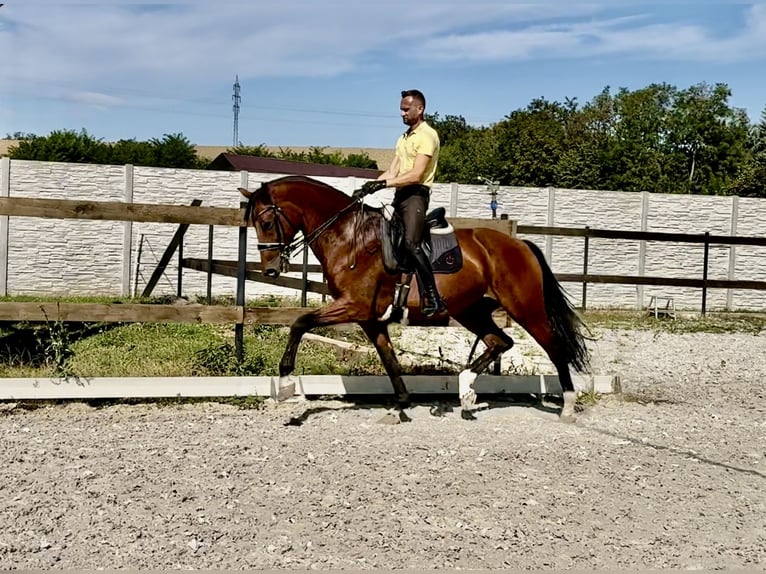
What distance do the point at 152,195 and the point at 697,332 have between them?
1045 centimetres

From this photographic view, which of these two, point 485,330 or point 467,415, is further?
point 485,330

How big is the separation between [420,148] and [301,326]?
5.79 feet

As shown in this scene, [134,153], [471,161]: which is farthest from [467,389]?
[471,161]

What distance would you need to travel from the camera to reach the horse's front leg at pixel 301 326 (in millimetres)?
6559

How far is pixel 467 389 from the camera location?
690 cm

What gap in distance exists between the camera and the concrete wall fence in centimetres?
1520

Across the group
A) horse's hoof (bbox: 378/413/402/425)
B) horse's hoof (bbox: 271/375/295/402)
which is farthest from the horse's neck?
horse's hoof (bbox: 378/413/402/425)

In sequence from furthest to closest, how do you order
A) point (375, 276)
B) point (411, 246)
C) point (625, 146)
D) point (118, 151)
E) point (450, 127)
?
point (450, 127)
point (625, 146)
point (118, 151)
point (375, 276)
point (411, 246)

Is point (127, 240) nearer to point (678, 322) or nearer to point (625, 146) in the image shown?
point (678, 322)

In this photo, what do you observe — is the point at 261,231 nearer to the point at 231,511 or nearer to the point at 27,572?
the point at 231,511

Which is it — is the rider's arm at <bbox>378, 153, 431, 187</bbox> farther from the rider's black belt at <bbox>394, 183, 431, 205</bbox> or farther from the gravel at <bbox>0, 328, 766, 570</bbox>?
the gravel at <bbox>0, 328, 766, 570</bbox>

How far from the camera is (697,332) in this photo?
12570mm

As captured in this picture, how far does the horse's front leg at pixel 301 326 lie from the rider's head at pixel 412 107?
163cm

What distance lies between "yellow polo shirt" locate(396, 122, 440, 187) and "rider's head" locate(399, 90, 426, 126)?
77 mm
